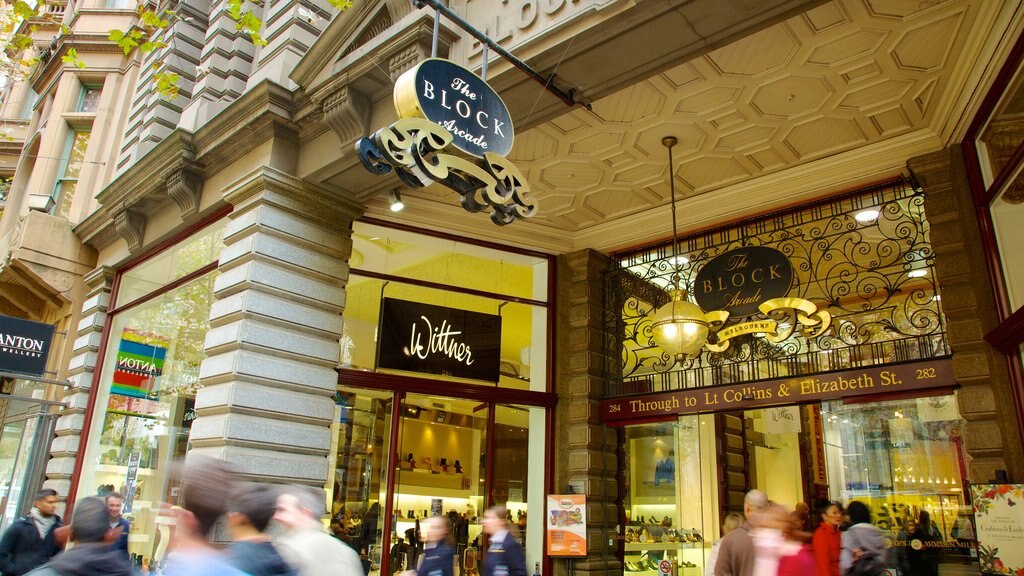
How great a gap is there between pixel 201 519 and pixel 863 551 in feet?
17.8

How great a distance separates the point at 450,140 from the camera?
522 centimetres

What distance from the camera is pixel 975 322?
306 inches

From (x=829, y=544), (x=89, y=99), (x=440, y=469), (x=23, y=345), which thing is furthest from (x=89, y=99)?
(x=829, y=544)

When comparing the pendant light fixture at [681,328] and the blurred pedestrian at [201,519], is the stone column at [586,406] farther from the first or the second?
the blurred pedestrian at [201,519]

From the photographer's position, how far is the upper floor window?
1648 centimetres

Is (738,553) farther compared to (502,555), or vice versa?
(502,555)

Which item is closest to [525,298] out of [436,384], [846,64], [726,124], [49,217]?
[436,384]

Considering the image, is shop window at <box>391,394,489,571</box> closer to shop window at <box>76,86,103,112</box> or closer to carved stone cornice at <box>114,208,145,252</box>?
carved stone cornice at <box>114,208,145,252</box>

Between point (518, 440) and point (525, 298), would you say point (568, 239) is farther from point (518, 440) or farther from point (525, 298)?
point (518, 440)

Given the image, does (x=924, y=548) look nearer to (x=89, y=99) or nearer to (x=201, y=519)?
(x=201, y=519)

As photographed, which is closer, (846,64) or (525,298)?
(846,64)

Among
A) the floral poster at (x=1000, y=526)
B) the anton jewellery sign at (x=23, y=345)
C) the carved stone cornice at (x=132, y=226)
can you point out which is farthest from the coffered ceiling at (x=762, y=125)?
the anton jewellery sign at (x=23, y=345)

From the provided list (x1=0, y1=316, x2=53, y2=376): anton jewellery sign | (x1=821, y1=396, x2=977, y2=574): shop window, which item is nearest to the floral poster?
(x1=821, y1=396, x2=977, y2=574): shop window

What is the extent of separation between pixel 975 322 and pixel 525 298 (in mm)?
6146
